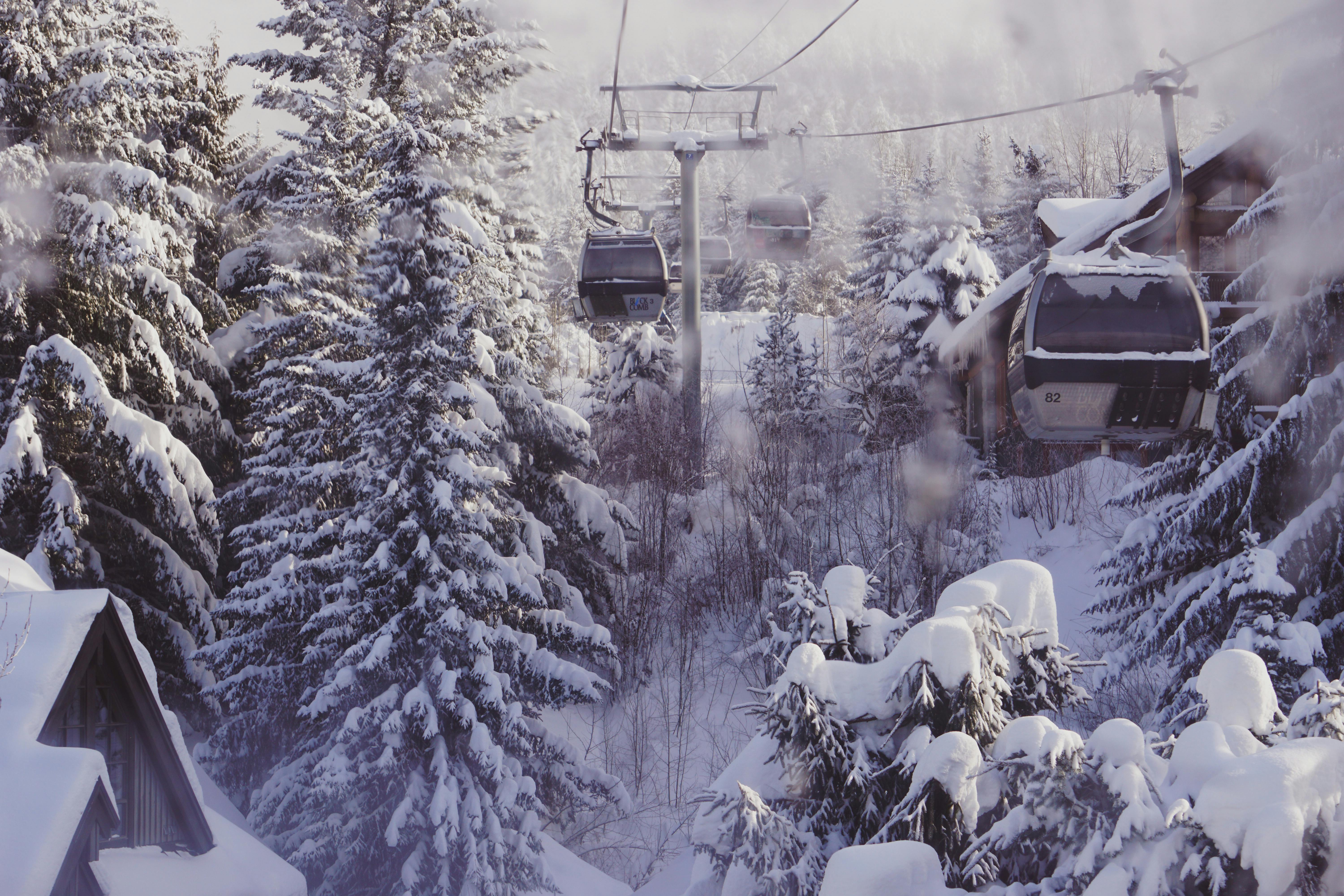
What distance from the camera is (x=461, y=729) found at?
13453mm

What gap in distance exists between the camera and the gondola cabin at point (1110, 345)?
7.95 m

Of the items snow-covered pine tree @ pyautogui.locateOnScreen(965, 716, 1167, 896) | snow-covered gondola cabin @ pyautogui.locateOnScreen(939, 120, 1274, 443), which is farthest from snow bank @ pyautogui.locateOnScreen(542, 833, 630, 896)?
snow-covered pine tree @ pyautogui.locateOnScreen(965, 716, 1167, 896)

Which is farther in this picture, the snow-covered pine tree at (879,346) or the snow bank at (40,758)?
the snow-covered pine tree at (879,346)

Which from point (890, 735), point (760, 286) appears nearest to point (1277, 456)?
point (890, 735)

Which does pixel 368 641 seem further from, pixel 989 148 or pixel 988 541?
pixel 989 148

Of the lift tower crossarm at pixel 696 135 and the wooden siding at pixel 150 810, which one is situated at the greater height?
the lift tower crossarm at pixel 696 135

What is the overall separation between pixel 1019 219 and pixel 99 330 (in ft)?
124

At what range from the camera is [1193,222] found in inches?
735

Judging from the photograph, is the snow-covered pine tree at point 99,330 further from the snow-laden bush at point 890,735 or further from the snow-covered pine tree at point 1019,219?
the snow-covered pine tree at point 1019,219

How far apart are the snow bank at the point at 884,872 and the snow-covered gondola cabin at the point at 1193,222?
6766mm

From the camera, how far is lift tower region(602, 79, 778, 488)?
53.0 feet

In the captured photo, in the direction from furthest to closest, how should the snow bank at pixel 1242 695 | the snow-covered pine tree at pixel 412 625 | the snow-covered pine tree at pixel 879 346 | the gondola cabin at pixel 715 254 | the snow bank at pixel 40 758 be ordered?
the snow-covered pine tree at pixel 879 346, the gondola cabin at pixel 715 254, the snow-covered pine tree at pixel 412 625, the snow bank at pixel 40 758, the snow bank at pixel 1242 695

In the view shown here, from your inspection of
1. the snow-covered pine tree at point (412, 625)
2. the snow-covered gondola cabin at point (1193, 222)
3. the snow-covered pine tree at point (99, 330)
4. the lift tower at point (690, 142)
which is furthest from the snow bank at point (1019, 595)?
the snow-covered pine tree at point (99, 330)

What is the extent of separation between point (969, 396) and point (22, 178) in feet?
77.5
